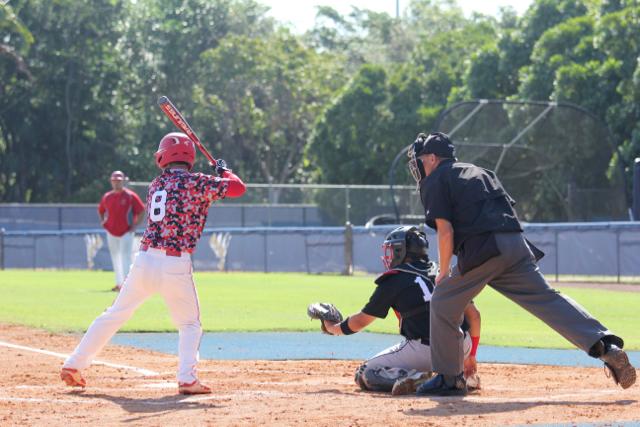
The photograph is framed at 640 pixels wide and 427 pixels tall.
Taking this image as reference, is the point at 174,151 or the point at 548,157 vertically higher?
the point at 548,157

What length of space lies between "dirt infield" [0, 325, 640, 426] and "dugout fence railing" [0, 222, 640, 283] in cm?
Answer: 1484

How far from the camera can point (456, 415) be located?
7031mm

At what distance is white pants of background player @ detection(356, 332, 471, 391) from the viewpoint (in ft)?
27.3

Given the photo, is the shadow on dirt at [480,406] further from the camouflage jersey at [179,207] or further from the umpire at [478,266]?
the camouflage jersey at [179,207]

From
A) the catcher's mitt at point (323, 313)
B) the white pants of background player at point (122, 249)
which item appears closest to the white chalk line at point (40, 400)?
the catcher's mitt at point (323, 313)

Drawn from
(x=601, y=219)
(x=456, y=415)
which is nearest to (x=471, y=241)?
(x=456, y=415)

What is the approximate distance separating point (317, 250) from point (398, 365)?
21.2 m

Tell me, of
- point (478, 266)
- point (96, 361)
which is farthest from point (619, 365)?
point (96, 361)

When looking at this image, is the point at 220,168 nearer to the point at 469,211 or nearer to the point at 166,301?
the point at 166,301

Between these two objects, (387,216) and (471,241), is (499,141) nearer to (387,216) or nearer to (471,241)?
(387,216)

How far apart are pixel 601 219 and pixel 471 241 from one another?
24541mm

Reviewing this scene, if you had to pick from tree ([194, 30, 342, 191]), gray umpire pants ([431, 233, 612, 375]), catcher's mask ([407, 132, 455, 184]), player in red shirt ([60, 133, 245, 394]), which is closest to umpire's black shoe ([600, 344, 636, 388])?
gray umpire pants ([431, 233, 612, 375])

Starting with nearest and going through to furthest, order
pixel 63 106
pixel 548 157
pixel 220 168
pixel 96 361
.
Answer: pixel 220 168 → pixel 96 361 → pixel 548 157 → pixel 63 106

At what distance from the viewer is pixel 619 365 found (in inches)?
298
